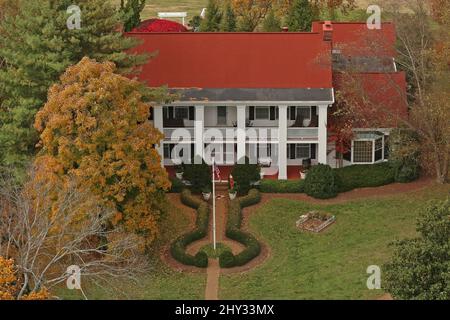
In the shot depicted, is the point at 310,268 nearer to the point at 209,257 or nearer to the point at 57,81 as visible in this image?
the point at 209,257

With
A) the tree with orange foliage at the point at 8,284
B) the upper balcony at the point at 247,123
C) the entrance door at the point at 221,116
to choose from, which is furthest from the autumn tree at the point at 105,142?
the entrance door at the point at 221,116

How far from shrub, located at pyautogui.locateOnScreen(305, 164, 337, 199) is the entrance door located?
7.52m

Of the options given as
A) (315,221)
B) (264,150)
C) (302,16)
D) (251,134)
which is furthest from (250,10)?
(315,221)

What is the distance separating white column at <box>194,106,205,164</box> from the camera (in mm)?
59097

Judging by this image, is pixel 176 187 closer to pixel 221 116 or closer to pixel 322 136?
pixel 221 116

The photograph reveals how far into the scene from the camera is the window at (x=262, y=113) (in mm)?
60688

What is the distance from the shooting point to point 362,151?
60.5m

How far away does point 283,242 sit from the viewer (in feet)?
167

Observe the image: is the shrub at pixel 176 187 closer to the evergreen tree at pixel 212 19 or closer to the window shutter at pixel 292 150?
the window shutter at pixel 292 150

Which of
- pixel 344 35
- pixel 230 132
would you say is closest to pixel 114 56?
pixel 230 132

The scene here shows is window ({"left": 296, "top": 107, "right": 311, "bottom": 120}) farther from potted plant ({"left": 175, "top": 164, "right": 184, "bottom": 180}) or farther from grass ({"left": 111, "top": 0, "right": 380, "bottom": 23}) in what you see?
grass ({"left": 111, "top": 0, "right": 380, "bottom": 23})

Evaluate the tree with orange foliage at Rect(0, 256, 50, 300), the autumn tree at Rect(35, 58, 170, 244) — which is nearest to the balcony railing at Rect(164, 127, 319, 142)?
the autumn tree at Rect(35, 58, 170, 244)

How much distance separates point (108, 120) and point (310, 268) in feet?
42.3

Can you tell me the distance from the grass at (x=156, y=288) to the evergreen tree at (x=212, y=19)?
40753 millimetres
